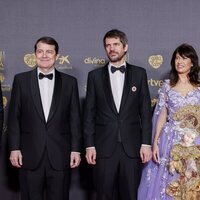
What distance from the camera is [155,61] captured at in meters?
3.31

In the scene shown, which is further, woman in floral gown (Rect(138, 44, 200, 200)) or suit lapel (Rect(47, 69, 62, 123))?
woman in floral gown (Rect(138, 44, 200, 200))

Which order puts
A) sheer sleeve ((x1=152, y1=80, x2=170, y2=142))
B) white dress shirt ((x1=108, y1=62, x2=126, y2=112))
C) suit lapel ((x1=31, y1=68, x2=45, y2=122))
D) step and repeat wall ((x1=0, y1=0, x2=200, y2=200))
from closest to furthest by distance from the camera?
1. suit lapel ((x1=31, y1=68, x2=45, y2=122))
2. white dress shirt ((x1=108, y1=62, x2=126, y2=112))
3. sheer sleeve ((x1=152, y1=80, x2=170, y2=142))
4. step and repeat wall ((x1=0, y1=0, x2=200, y2=200))

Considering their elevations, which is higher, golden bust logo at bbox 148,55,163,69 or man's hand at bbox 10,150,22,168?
golden bust logo at bbox 148,55,163,69

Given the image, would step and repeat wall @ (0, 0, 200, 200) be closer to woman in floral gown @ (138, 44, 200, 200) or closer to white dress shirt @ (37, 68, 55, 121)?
woman in floral gown @ (138, 44, 200, 200)

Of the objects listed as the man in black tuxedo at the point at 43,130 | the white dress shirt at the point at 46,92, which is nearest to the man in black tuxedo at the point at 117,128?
the man in black tuxedo at the point at 43,130

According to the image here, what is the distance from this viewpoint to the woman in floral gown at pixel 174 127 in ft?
8.81

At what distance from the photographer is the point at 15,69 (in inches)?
132

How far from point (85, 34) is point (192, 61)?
0.94 metres

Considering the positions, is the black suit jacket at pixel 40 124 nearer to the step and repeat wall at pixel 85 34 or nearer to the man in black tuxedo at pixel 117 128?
the man in black tuxedo at pixel 117 128

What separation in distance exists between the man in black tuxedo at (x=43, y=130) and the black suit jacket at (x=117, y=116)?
3.9 inches

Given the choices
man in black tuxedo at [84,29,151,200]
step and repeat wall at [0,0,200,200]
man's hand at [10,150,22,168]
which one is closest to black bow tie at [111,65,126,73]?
man in black tuxedo at [84,29,151,200]

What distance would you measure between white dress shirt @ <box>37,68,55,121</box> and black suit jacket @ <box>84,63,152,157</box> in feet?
0.75

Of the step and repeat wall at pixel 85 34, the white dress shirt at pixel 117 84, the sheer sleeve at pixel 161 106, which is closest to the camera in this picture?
the white dress shirt at pixel 117 84

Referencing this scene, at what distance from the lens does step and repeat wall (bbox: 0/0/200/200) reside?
10.8 ft
